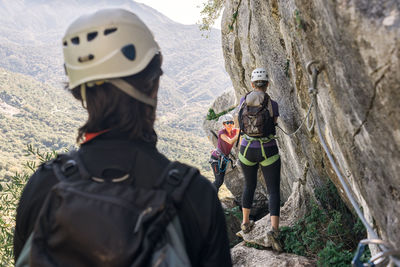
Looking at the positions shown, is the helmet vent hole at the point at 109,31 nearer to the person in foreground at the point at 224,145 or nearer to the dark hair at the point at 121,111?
the dark hair at the point at 121,111

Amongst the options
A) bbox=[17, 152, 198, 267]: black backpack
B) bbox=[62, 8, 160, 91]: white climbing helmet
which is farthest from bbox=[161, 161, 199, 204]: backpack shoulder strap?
bbox=[62, 8, 160, 91]: white climbing helmet

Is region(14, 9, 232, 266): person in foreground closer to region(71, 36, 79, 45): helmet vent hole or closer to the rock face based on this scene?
region(71, 36, 79, 45): helmet vent hole

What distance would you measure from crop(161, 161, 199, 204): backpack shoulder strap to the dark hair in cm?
25

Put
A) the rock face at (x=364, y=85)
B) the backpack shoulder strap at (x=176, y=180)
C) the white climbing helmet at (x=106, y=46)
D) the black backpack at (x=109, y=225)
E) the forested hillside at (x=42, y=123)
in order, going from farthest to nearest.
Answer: the forested hillside at (x=42, y=123) → the rock face at (x=364, y=85) → the white climbing helmet at (x=106, y=46) → the backpack shoulder strap at (x=176, y=180) → the black backpack at (x=109, y=225)

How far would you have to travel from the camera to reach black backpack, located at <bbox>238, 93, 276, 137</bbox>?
6.13m

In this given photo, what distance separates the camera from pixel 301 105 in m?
5.97

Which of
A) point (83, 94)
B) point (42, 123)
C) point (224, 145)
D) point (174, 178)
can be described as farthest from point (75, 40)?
point (42, 123)

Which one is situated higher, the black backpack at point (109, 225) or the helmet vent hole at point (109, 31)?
the helmet vent hole at point (109, 31)

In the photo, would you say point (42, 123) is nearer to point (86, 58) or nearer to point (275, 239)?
point (275, 239)

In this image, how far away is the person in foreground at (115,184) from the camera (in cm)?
161

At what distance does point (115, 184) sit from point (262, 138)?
15.9ft

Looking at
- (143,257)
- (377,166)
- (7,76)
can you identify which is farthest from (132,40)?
(7,76)

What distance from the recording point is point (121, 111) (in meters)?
1.84

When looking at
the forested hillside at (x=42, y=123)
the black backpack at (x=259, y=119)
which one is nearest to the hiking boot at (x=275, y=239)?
the black backpack at (x=259, y=119)
